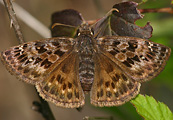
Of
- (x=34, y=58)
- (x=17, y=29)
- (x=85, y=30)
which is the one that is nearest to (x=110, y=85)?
(x=85, y=30)

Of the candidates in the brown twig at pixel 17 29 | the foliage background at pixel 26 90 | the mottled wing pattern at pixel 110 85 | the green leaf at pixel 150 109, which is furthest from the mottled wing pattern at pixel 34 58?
the foliage background at pixel 26 90

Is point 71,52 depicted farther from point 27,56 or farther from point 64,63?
point 27,56

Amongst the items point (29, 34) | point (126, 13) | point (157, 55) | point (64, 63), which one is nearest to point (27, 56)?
point (64, 63)

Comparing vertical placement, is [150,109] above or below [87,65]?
below

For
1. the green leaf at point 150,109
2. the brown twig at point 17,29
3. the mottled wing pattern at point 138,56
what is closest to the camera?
the brown twig at point 17,29

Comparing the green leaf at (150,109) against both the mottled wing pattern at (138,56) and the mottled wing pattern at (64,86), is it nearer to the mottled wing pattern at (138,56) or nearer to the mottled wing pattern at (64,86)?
the mottled wing pattern at (138,56)

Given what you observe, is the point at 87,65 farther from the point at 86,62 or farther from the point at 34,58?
the point at 34,58

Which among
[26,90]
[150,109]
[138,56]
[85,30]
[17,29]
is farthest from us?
[26,90]
